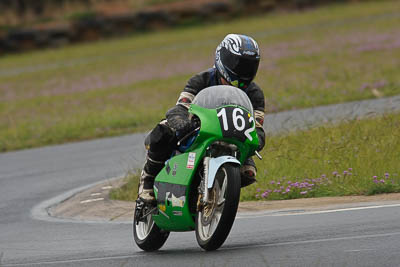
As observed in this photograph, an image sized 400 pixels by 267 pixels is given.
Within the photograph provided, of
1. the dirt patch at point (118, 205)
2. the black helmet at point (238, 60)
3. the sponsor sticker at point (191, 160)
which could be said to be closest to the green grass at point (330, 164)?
the dirt patch at point (118, 205)

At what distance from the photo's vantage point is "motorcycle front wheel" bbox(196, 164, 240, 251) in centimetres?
670

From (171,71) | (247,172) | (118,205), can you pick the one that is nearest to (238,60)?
(247,172)

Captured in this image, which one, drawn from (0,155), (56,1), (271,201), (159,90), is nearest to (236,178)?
(271,201)

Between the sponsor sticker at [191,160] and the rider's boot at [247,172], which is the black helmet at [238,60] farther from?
the sponsor sticker at [191,160]

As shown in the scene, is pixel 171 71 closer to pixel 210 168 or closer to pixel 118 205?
pixel 118 205

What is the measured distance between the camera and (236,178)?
6754 mm

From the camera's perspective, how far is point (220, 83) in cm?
779

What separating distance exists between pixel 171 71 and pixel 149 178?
22462mm

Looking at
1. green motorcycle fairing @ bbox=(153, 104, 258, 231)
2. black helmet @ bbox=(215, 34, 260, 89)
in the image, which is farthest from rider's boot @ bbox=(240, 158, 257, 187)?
black helmet @ bbox=(215, 34, 260, 89)

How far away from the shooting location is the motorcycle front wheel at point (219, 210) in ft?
22.0

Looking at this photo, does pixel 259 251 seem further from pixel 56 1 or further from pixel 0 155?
pixel 56 1

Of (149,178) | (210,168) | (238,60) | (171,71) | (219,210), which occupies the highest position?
(238,60)

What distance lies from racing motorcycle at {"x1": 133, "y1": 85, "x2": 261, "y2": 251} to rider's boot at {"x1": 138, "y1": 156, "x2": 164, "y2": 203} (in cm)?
30

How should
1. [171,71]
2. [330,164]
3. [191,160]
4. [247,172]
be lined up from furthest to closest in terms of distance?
1. [171,71]
2. [330,164]
3. [247,172]
4. [191,160]
